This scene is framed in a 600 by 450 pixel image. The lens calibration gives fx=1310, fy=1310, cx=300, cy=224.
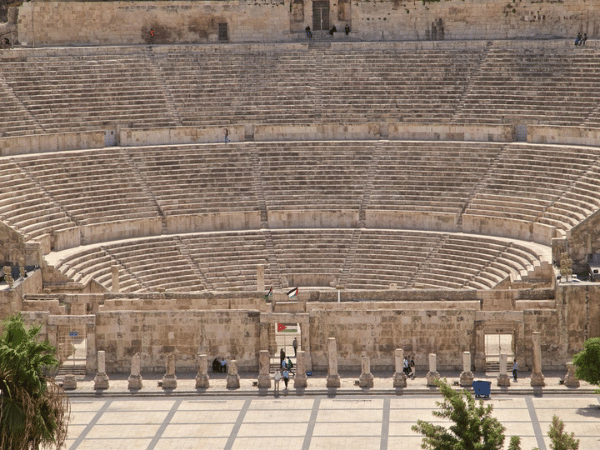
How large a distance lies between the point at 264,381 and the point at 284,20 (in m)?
29.0

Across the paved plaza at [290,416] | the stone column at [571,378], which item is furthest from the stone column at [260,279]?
the stone column at [571,378]

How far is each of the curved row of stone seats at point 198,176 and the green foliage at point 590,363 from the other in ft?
67.9

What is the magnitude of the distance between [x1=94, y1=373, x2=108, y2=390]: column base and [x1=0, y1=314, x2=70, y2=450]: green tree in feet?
49.5

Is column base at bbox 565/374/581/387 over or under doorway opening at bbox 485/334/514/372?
under

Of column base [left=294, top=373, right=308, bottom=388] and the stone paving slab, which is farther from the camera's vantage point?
column base [left=294, top=373, right=308, bottom=388]

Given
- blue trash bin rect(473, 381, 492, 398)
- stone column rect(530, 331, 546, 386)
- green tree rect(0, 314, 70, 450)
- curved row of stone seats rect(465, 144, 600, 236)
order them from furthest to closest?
curved row of stone seats rect(465, 144, 600, 236)
stone column rect(530, 331, 546, 386)
blue trash bin rect(473, 381, 492, 398)
green tree rect(0, 314, 70, 450)

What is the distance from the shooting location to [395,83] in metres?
67.9

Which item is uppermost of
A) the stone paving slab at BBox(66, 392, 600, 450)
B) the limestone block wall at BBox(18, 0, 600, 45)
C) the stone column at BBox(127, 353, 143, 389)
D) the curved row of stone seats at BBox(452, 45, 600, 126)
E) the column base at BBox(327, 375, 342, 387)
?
the limestone block wall at BBox(18, 0, 600, 45)

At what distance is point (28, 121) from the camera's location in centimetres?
6450

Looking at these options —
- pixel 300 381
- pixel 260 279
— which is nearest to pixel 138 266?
pixel 260 279

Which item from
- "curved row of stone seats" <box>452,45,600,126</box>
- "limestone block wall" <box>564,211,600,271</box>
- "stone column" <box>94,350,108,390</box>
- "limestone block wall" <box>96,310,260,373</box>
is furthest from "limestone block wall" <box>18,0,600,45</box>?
"stone column" <box>94,350,108,390</box>

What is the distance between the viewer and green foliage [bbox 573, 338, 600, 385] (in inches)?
1817

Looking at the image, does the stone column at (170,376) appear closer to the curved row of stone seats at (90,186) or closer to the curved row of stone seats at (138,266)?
the curved row of stone seats at (138,266)

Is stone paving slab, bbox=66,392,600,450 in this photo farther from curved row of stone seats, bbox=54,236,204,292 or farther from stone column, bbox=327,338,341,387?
curved row of stone seats, bbox=54,236,204,292
